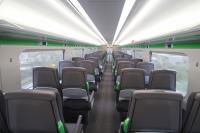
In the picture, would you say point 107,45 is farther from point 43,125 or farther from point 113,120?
point 43,125

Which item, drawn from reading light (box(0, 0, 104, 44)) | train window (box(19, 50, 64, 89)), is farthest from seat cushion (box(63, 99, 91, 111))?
reading light (box(0, 0, 104, 44))

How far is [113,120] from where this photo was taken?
20.4 ft

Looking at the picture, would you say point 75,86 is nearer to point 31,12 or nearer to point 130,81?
point 130,81

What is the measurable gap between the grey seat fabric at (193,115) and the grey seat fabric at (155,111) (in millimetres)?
96

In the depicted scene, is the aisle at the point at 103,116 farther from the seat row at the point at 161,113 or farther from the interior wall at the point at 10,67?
the seat row at the point at 161,113

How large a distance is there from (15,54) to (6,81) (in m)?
0.55

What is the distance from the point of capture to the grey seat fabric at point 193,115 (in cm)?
265

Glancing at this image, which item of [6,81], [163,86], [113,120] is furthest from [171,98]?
[113,120]

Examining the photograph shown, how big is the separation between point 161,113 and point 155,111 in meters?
0.07

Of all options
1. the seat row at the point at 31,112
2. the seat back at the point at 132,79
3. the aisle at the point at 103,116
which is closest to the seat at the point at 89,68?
the aisle at the point at 103,116

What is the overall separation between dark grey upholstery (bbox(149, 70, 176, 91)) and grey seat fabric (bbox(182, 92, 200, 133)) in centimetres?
218

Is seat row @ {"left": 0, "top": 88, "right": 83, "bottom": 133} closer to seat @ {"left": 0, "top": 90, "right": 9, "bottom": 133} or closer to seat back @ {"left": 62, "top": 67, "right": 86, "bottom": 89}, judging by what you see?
seat @ {"left": 0, "top": 90, "right": 9, "bottom": 133}

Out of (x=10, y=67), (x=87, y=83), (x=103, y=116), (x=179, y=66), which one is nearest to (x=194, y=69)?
(x=179, y=66)

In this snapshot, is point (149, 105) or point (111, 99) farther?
point (111, 99)
